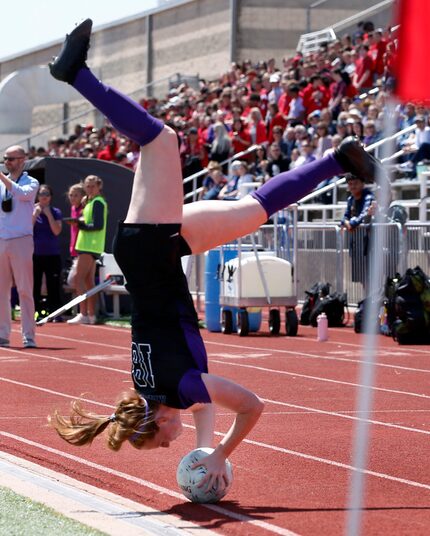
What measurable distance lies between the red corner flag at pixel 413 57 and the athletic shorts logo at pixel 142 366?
8.28ft

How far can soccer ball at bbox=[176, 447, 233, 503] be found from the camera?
21.9 feet

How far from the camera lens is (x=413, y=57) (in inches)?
182

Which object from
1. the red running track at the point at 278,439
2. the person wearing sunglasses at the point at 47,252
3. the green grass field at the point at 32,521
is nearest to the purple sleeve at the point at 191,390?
the red running track at the point at 278,439

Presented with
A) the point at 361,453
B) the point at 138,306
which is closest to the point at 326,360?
the point at 138,306

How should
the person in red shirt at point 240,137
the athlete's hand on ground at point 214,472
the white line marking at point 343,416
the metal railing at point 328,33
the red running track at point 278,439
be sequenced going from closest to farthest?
the red running track at point 278,439 < the athlete's hand on ground at point 214,472 < the white line marking at point 343,416 < the person in red shirt at point 240,137 < the metal railing at point 328,33

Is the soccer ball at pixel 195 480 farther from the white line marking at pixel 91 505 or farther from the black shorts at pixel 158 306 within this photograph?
the black shorts at pixel 158 306

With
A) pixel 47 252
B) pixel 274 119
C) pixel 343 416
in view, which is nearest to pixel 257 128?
pixel 274 119

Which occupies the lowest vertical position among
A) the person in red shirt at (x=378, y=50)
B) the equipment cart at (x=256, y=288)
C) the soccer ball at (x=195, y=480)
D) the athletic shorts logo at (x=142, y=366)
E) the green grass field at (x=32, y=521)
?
the green grass field at (x=32, y=521)

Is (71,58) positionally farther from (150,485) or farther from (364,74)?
(364,74)

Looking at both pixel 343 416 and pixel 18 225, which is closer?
pixel 343 416

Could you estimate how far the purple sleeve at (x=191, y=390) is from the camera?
6.57 meters

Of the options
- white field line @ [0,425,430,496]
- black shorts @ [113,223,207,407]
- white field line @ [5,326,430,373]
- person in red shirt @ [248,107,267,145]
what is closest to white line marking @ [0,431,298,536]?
white field line @ [0,425,430,496]

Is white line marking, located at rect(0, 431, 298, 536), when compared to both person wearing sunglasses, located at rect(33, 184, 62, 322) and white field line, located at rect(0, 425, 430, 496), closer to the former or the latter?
white field line, located at rect(0, 425, 430, 496)

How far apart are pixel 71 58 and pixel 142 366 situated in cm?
163
